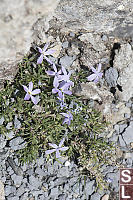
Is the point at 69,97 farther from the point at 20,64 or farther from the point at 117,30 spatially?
the point at 117,30

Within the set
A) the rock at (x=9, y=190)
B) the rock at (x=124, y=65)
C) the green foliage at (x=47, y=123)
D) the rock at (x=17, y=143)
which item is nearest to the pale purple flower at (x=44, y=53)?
the green foliage at (x=47, y=123)

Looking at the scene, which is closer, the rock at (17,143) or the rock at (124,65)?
the rock at (17,143)

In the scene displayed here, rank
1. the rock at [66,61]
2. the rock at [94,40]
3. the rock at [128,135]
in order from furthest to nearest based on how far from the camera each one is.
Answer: the rock at [128,135], the rock at [94,40], the rock at [66,61]

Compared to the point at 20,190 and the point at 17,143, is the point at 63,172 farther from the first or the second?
the point at 17,143

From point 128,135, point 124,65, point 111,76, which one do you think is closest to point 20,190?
point 128,135

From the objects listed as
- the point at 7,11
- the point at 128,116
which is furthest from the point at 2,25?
the point at 128,116

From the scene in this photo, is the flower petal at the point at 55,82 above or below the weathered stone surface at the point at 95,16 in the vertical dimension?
below

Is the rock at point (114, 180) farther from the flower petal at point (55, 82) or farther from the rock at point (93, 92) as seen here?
the flower petal at point (55, 82)

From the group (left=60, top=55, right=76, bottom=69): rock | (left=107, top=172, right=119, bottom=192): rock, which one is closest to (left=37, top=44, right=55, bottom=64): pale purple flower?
(left=60, top=55, right=76, bottom=69): rock
